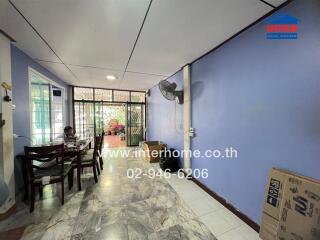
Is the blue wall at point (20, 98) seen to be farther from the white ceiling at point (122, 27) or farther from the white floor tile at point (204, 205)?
the white floor tile at point (204, 205)

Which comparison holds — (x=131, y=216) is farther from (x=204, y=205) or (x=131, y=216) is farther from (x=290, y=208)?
(x=290, y=208)

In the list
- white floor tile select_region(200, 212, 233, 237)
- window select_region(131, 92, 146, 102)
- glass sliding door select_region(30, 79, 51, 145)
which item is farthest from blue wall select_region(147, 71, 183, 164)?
glass sliding door select_region(30, 79, 51, 145)

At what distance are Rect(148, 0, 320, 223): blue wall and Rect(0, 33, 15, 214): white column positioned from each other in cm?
284

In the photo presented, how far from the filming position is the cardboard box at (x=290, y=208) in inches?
45.1

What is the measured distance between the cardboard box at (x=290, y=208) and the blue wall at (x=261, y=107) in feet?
0.40

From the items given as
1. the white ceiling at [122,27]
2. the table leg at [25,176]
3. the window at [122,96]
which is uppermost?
the white ceiling at [122,27]

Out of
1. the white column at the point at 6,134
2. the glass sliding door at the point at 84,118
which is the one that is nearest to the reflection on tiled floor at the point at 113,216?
the white column at the point at 6,134

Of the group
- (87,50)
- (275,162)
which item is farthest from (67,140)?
(275,162)

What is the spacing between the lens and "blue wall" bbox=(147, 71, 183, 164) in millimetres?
3484

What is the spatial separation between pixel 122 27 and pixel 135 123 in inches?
186

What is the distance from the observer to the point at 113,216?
1.89 m

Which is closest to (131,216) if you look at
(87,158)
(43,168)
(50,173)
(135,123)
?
(50,173)

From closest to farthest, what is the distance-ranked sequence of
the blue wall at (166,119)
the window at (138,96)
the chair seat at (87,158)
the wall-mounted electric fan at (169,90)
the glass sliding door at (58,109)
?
the chair seat at (87,158)
the wall-mounted electric fan at (169,90)
the blue wall at (166,119)
the glass sliding door at (58,109)
the window at (138,96)

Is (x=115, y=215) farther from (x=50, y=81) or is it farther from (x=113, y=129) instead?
(x=113, y=129)
